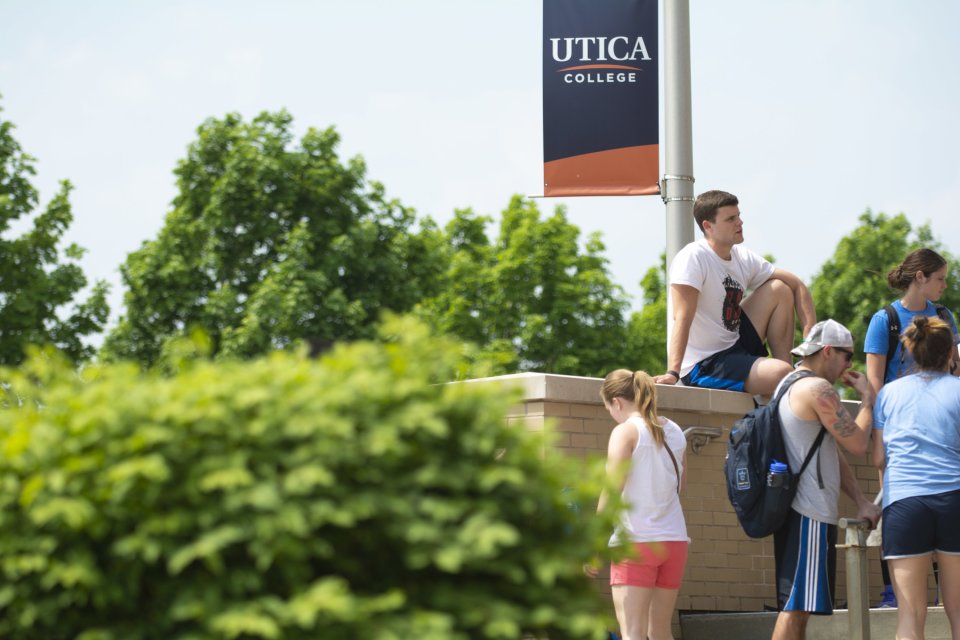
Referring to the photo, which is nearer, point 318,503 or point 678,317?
point 318,503

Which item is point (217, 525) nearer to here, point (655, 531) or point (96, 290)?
point (655, 531)

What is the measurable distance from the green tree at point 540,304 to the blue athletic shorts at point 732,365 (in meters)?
23.3

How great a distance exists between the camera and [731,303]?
8109 millimetres

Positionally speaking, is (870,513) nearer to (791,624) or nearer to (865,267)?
(791,624)

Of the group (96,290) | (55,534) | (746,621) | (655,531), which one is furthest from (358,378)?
(96,290)

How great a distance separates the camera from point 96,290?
2750 centimetres

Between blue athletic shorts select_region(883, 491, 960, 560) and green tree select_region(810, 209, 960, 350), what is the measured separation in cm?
3199

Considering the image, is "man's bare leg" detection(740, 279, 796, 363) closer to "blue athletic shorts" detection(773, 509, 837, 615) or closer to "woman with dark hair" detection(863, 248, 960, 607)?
"woman with dark hair" detection(863, 248, 960, 607)

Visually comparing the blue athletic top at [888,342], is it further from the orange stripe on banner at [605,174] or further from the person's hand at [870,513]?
the orange stripe on banner at [605,174]

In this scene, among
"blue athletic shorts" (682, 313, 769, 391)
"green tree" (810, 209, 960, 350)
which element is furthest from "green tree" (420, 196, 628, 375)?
"blue athletic shorts" (682, 313, 769, 391)

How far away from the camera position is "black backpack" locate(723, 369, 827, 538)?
6.17 metres

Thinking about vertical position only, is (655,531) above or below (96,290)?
below

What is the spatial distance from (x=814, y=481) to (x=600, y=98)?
414cm

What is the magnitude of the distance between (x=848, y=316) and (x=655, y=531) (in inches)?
1361
